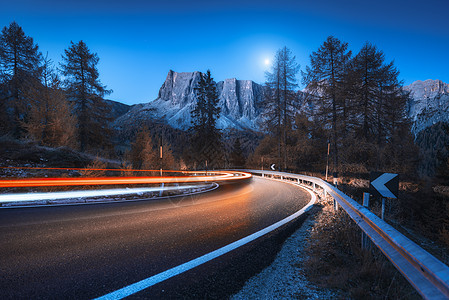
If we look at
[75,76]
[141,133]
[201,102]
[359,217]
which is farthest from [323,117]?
[75,76]

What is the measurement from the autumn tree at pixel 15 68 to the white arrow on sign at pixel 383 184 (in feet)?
96.3

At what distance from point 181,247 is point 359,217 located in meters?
3.14

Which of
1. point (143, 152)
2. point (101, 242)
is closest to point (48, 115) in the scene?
point (143, 152)

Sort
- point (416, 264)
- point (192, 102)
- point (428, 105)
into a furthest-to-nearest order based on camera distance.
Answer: point (192, 102)
point (428, 105)
point (416, 264)

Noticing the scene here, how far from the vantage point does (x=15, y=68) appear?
71.2ft

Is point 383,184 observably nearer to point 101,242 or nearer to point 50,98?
point 101,242

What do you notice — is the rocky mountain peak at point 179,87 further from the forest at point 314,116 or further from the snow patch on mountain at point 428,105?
the forest at point 314,116

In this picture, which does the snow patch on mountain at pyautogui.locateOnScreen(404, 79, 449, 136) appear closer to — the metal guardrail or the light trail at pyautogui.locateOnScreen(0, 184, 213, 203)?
the metal guardrail

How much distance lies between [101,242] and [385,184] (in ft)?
19.2

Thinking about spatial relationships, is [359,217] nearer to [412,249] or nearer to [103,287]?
[412,249]

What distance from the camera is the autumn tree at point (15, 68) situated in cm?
2089

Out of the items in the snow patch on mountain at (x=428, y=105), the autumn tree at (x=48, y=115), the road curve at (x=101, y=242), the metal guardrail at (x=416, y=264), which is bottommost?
the road curve at (x=101, y=242)

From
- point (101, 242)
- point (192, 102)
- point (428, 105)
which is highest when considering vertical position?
point (192, 102)

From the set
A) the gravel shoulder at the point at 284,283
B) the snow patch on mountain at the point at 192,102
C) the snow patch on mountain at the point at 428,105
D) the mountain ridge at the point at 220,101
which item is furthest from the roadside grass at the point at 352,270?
the snow patch on mountain at the point at 192,102
